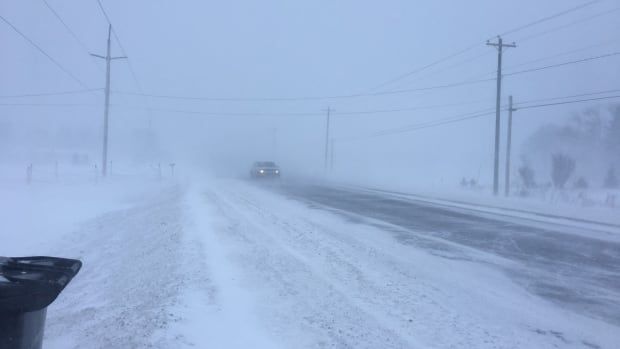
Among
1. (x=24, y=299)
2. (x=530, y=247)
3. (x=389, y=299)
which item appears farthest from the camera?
(x=530, y=247)

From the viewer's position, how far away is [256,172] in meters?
45.6

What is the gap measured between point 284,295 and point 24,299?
350cm

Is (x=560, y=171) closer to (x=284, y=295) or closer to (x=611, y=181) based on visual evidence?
(x=611, y=181)

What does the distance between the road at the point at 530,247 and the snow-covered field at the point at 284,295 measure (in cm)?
40

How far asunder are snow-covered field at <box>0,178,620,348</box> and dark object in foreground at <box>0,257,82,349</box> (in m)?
1.13

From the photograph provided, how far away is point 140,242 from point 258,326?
6945 mm

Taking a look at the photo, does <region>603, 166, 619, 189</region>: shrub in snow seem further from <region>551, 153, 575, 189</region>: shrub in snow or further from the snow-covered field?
the snow-covered field

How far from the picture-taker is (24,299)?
3916mm

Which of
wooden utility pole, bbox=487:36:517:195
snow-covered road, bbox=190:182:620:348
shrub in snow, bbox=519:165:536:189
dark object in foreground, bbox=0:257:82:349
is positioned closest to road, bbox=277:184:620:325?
snow-covered road, bbox=190:182:620:348

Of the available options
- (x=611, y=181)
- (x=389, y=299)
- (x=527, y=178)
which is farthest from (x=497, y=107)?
(x=389, y=299)

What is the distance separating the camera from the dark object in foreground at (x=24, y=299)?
12.7ft

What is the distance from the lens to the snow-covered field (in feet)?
18.0

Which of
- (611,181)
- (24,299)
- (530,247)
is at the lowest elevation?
(530,247)

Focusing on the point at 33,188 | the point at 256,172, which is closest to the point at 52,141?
the point at 256,172
